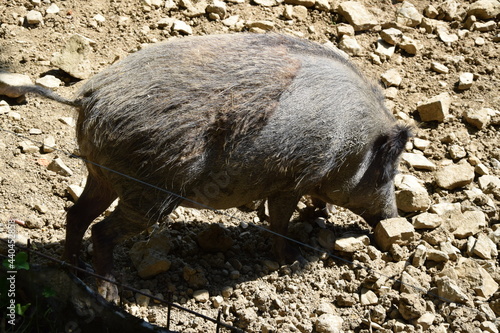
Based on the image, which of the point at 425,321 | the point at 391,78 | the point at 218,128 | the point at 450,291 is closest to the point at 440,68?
the point at 391,78

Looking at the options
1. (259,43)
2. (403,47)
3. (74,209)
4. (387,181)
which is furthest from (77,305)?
(403,47)

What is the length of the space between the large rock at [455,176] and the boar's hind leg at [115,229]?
7.43 feet

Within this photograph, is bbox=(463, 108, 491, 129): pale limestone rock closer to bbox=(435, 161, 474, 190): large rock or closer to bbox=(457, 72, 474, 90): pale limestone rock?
bbox=(457, 72, 474, 90): pale limestone rock

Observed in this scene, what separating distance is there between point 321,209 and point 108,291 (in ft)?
5.86

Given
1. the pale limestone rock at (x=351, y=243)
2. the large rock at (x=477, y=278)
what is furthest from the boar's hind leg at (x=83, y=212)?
the large rock at (x=477, y=278)

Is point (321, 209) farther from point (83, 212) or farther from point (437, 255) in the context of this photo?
point (83, 212)

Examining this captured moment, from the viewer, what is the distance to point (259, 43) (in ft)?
13.7

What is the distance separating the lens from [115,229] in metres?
4.06

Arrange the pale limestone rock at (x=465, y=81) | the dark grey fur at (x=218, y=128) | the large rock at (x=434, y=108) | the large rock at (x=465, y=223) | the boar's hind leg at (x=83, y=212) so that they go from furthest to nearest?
the pale limestone rock at (x=465, y=81) < the large rock at (x=434, y=108) < the large rock at (x=465, y=223) < the boar's hind leg at (x=83, y=212) < the dark grey fur at (x=218, y=128)

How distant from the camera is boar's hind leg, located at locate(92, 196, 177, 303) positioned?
3.96m

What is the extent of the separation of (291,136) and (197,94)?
24.9 inches

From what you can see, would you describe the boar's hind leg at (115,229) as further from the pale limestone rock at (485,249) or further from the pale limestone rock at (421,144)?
the pale limestone rock at (421,144)

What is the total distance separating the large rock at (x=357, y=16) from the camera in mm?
6531

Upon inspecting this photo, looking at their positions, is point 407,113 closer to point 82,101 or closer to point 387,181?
point 387,181
